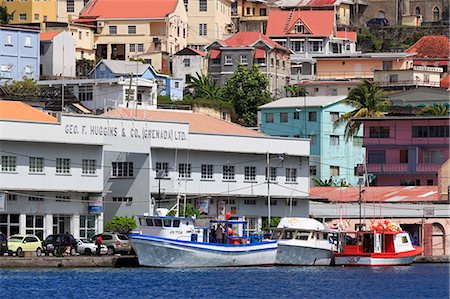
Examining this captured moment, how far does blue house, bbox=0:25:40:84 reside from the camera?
13625cm

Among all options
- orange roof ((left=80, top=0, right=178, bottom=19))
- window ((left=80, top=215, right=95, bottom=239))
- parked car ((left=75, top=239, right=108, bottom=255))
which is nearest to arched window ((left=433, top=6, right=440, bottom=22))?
orange roof ((left=80, top=0, right=178, bottom=19))

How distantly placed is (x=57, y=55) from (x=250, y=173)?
48.4 m

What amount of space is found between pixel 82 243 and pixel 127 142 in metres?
9.68

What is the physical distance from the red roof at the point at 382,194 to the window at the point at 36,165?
22.2m

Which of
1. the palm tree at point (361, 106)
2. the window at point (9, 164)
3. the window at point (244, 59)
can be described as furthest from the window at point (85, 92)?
the window at point (9, 164)

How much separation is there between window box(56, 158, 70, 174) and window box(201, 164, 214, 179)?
32.9ft

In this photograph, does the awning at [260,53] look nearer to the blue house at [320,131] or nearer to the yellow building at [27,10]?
the blue house at [320,131]

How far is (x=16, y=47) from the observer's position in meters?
139

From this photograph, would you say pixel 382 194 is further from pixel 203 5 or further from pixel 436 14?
pixel 436 14

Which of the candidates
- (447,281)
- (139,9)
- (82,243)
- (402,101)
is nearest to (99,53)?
(139,9)

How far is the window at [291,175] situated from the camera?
102125mm

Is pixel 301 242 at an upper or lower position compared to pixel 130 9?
lower

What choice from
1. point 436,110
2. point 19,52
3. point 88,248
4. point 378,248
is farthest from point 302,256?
point 19,52

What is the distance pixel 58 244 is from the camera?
8331cm
